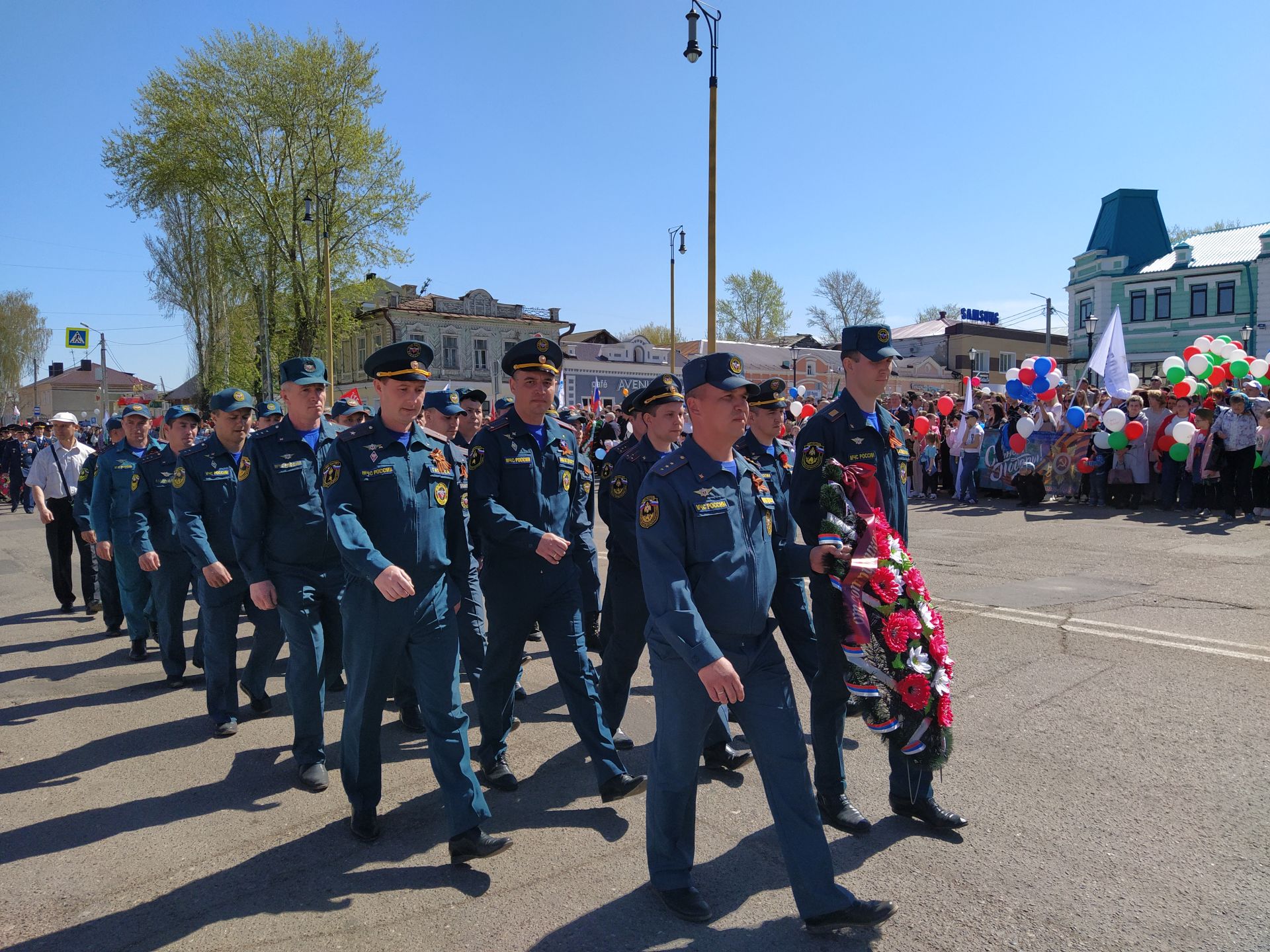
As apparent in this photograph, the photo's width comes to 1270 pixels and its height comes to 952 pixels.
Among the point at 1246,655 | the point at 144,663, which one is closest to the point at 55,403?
the point at 144,663

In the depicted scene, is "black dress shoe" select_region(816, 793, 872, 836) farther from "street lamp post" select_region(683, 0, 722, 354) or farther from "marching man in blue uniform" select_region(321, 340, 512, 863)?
"street lamp post" select_region(683, 0, 722, 354)

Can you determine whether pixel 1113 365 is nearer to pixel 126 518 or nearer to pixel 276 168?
pixel 126 518

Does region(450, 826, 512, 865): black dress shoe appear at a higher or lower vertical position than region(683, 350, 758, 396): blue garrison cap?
lower

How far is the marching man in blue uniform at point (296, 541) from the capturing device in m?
4.68

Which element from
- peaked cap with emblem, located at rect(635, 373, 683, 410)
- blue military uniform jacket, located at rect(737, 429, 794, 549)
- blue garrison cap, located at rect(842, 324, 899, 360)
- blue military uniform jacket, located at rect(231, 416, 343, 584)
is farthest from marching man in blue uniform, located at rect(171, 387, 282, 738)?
blue garrison cap, located at rect(842, 324, 899, 360)

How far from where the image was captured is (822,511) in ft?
12.6

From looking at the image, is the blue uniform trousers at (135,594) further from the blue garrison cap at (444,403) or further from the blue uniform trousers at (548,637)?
the blue uniform trousers at (548,637)

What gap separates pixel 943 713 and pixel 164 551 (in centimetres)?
568

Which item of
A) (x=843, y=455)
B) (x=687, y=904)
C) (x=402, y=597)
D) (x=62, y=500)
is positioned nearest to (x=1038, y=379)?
(x=843, y=455)

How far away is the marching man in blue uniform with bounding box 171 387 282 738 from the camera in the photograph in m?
5.39

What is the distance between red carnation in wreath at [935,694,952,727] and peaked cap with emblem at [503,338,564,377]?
239 cm

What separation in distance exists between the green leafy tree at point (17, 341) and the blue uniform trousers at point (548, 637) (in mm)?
89061

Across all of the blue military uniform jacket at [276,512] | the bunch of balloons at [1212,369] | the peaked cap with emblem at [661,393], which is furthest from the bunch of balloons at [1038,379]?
the blue military uniform jacket at [276,512]

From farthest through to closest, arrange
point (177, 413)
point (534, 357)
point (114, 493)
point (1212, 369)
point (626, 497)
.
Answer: point (1212, 369), point (114, 493), point (177, 413), point (626, 497), point (534, 357)
